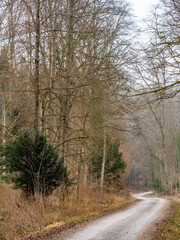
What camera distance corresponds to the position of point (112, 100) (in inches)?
416

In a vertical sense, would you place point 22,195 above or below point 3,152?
below

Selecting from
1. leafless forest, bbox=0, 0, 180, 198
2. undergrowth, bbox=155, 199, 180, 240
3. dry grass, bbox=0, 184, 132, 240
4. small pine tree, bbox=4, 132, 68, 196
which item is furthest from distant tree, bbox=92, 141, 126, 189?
undergrowth, bbox=155, 199, 180, 240

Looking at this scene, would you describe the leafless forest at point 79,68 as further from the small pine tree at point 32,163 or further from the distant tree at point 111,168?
the distant tree at point 111,168

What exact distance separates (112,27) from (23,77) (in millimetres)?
5411

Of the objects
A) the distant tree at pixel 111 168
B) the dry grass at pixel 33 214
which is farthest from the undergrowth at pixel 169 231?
the distant tree at pixel 111 168

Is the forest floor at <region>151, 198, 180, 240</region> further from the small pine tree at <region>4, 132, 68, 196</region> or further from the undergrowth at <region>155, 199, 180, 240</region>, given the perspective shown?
the small pine tree at <region>4, 132, 68, 196</region>

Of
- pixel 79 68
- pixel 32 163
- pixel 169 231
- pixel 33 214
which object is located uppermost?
pixel 79 68

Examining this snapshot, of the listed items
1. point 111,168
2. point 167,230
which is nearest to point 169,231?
point 167,230

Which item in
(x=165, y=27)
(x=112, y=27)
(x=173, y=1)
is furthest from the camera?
(x=112, y=27)

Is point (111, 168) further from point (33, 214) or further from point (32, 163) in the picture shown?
point (33, 214)

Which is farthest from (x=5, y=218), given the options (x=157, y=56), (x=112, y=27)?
(x=112, y=27)

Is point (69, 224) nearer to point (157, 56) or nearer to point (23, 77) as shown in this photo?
point (157, 56)

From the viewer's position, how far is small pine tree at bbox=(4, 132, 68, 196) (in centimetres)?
839

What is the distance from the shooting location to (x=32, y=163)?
841 centimetres
